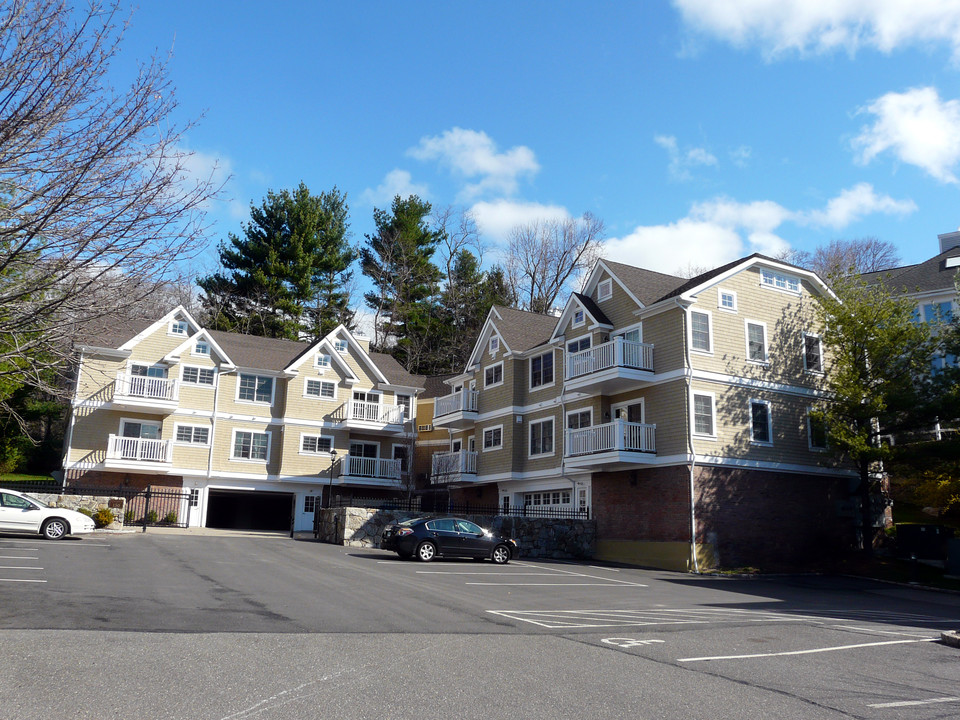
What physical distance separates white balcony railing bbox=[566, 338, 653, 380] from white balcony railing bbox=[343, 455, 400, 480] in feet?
49.3

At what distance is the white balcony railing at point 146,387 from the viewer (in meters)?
35.9

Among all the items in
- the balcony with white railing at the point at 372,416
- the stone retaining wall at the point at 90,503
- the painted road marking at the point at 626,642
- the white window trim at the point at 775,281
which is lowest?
the painted road marking at the point at 626,642

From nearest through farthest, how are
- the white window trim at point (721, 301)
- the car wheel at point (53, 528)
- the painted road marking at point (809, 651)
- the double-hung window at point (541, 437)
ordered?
the painted road marking at point (809, 651), the car wheel at point (53, 528), the white window trim at point (721, 301), the double-hung window at point (541, 437)

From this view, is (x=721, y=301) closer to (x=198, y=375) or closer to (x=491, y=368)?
(x=491, y=368)

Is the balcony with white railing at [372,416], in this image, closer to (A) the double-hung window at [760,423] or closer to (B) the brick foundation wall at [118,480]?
(B) the brick foundation wall at [118,480]

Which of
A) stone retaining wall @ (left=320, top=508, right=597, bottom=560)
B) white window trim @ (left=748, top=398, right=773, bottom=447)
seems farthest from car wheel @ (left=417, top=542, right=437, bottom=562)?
white window trim @ (left=748, top=398, right=773, bottom=447)

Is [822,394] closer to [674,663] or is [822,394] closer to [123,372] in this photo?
[674,663]

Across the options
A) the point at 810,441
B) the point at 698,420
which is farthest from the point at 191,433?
the point at 810,441

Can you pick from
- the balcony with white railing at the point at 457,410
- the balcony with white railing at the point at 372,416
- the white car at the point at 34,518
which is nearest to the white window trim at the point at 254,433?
the balcony with white railing at the point at 372,416

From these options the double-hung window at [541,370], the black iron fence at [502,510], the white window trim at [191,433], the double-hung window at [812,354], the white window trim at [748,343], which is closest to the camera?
the white window trim at [748,343]

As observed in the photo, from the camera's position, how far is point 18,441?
4153 centimetres

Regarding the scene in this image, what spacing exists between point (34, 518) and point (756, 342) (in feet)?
80.9

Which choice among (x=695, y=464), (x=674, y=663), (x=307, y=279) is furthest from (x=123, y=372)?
(x=674, y=663)

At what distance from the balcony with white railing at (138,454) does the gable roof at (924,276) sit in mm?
34264
